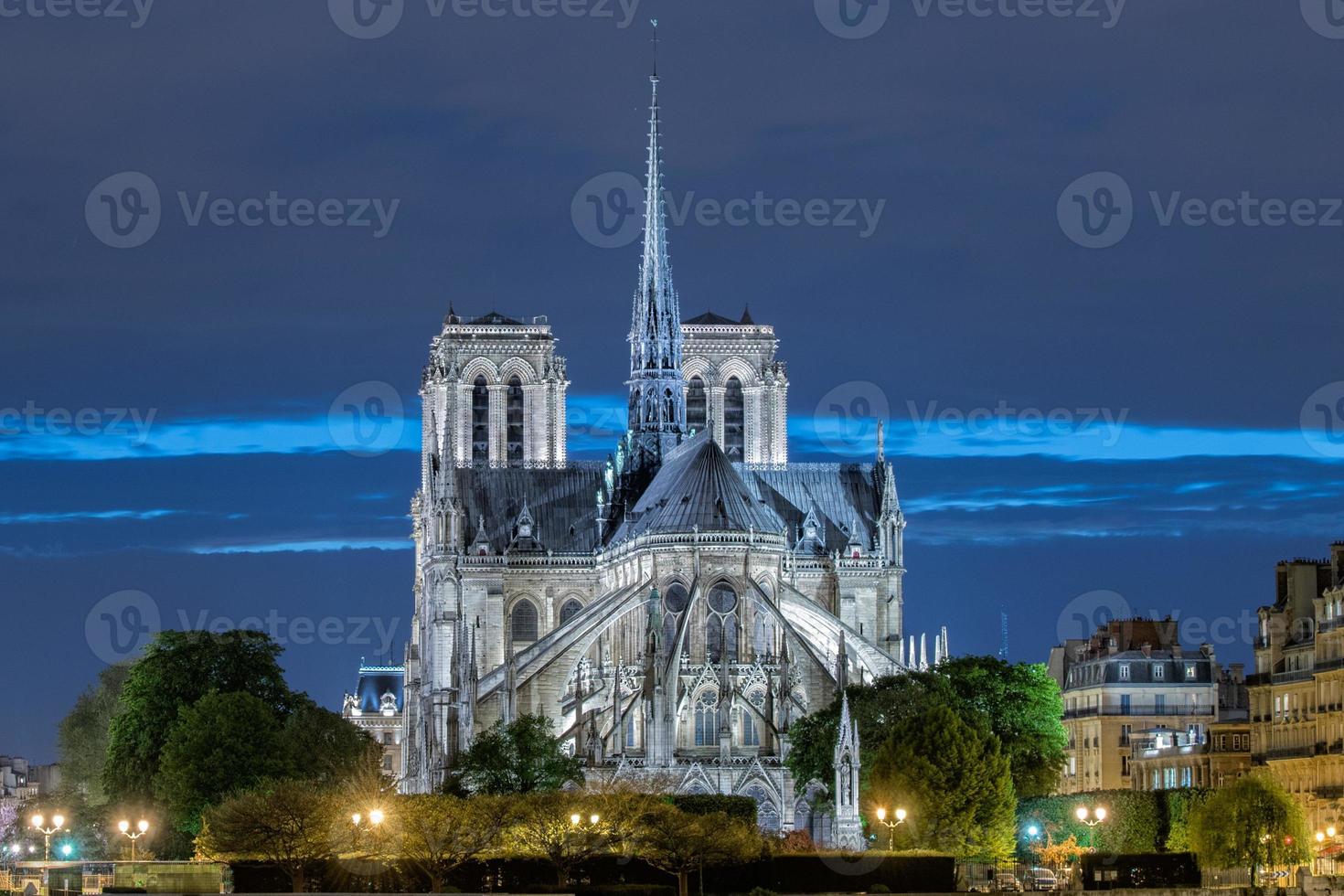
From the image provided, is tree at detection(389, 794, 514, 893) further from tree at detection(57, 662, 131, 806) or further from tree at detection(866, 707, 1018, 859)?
tree at detection(57, 662, 131, 806)

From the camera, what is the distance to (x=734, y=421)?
6235 inches

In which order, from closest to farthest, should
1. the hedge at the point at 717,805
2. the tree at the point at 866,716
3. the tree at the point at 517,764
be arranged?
the hedge at the point at 717,805
the tree at the point at 517,764
the tree at the point at 866,716

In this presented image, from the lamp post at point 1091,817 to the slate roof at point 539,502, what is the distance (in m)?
43.0

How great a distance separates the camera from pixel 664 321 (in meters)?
148

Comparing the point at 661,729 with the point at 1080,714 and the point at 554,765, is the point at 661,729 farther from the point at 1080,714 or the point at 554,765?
the point at 1080,714

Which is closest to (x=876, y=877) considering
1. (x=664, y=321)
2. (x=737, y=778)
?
(x=737, y=778)

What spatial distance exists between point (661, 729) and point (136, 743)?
73.4 ft

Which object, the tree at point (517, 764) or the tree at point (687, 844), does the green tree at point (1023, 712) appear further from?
the tree at point (687, 844)

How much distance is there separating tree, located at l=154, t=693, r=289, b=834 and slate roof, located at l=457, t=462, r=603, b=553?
97.2 ft

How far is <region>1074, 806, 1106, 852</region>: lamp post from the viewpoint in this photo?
10339 centimetres

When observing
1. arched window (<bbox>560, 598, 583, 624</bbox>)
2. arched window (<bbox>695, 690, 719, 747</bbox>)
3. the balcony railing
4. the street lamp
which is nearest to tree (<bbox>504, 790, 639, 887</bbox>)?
the street lamp

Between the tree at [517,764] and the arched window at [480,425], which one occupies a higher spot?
the arched window at [480,425]

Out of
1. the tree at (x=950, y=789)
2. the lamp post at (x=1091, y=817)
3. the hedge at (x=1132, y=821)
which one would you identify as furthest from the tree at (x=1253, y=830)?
the tree at (x=950, y=789)

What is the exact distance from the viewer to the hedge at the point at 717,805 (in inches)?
4250
